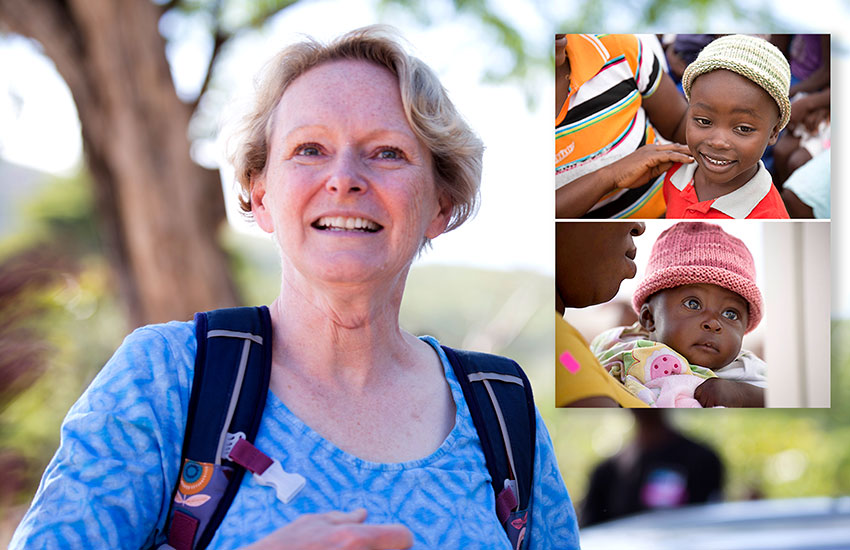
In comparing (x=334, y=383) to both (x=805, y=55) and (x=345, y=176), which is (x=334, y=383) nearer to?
(x=345, y=176)

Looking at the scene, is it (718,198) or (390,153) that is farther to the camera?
(718,198)

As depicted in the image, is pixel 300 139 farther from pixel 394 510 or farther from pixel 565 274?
pixel 565 274

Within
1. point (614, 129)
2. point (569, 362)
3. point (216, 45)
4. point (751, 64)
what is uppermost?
point (216, 45)

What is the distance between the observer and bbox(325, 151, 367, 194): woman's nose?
1489 mm

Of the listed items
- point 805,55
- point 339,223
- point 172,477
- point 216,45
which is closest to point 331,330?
point 339,223

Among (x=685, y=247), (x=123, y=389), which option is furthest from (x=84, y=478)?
(x=685, y=247)

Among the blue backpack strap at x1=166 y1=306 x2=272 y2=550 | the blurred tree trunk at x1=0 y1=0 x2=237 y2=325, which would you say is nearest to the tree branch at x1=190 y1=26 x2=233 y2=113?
the blurred tree trunk at x1=0 y1=0 x2=237 y2=325

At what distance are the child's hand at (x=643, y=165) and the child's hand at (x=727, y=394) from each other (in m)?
0.51

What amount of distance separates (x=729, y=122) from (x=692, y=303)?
439mm

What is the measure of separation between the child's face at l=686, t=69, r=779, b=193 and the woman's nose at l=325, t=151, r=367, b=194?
91cm

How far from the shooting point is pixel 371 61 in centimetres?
166

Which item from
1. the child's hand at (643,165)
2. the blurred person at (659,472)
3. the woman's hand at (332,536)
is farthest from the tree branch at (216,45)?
the woman's hand at (332,536)

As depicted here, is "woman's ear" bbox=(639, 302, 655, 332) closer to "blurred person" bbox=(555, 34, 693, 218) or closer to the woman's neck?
"blurred person" bbox=(555, 34, 693, 218)

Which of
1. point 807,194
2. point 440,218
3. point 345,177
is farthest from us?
point 807,194
